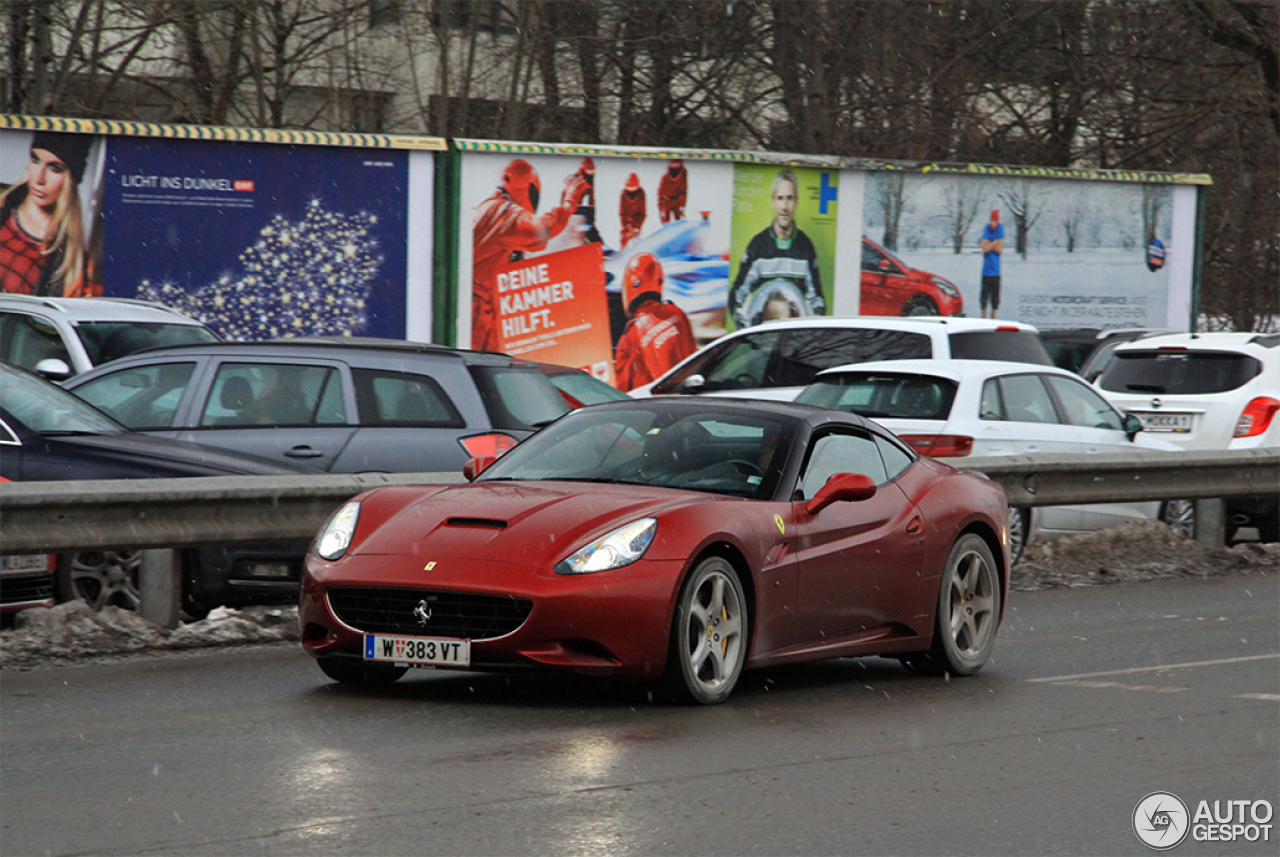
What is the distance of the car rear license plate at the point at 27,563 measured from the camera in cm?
963

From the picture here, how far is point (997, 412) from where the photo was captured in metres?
14.5

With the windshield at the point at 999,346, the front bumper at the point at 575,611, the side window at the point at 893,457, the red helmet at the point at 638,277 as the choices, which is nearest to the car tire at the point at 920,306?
the red helmet at the point at 638,277

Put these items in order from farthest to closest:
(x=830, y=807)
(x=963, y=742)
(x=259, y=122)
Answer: (x=259, y=122) → (x=963, y=742) → (x=830, y=807)

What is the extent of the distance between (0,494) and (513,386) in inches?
154

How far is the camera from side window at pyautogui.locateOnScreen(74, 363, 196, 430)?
11.9m

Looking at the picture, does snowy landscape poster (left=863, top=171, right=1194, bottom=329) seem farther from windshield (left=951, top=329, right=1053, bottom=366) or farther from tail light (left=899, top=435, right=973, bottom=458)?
tail light (left=899, top=435, right=973, bottom=458)

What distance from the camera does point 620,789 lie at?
6.15 meters

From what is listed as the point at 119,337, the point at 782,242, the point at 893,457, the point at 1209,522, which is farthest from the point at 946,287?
the point at 893,457

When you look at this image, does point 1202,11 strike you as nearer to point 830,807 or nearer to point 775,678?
point 775,678

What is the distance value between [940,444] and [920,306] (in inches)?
497

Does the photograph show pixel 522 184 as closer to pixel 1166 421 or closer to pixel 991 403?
pixel 1166 421

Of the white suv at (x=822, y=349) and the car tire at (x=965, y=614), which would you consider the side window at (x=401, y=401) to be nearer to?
the car tire at (x=965, y=614)

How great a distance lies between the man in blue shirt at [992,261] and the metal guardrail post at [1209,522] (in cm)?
1143

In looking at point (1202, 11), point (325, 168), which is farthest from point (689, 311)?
point (1202, 11)
